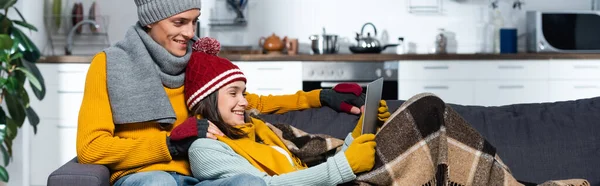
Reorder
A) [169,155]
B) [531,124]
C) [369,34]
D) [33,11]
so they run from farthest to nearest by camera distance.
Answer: [369,34]
[33,11]
[531,124]
[169,155]

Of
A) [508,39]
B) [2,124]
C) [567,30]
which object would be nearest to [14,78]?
[2,124]

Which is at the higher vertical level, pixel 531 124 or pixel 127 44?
pixel 127 44

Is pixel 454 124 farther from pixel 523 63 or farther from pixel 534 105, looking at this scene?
pixel 523 63

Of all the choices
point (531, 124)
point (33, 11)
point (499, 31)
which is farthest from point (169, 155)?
point (499, 31)

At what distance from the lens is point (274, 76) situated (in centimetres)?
627

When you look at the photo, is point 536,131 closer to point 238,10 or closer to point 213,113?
point 213,113

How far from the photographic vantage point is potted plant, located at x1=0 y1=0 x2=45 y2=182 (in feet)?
14.9

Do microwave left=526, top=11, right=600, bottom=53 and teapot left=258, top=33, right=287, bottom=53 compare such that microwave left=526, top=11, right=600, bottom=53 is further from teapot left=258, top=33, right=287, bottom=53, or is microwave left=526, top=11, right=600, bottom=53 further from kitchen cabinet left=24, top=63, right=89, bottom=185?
kitchen cabinet left=24, top=63, right=89, bottom=185

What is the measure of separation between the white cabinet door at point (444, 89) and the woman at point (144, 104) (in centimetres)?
307

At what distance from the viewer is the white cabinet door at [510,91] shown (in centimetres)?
634

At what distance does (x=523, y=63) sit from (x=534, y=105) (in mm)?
2601

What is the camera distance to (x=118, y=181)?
3152 mm

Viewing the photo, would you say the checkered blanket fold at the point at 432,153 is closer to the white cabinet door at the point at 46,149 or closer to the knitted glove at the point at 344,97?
the knitted glove at the point at 344,97

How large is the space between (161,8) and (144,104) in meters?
0.32
